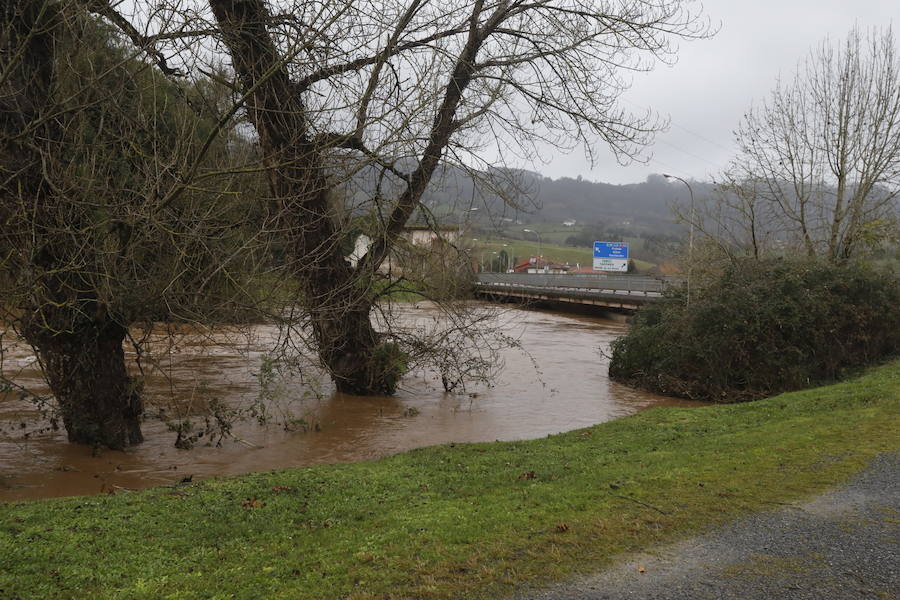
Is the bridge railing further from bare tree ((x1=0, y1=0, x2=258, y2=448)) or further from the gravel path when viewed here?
the gravel path

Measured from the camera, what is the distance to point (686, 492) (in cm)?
665

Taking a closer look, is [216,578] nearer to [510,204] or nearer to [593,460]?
[593,460]

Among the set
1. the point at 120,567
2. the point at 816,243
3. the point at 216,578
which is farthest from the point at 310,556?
the point at 816,243

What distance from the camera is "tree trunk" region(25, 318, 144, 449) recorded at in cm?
1069

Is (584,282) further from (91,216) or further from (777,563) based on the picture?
(777,563)

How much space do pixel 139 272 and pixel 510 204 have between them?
750 centimetres

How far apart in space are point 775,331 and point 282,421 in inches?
468

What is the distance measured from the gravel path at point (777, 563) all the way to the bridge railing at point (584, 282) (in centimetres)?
3674

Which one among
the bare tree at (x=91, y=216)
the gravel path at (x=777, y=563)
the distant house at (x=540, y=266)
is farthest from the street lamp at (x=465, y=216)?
the distant house at (x=540, y=266)

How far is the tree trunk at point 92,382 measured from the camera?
1069 centimetres

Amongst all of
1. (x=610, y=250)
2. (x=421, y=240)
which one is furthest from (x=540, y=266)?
(x=421, y=240)

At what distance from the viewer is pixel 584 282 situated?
59062 mm

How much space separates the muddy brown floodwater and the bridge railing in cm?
2348

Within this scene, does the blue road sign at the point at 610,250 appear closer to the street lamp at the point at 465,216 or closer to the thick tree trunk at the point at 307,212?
the thick tree trunk at the point at 307,212
